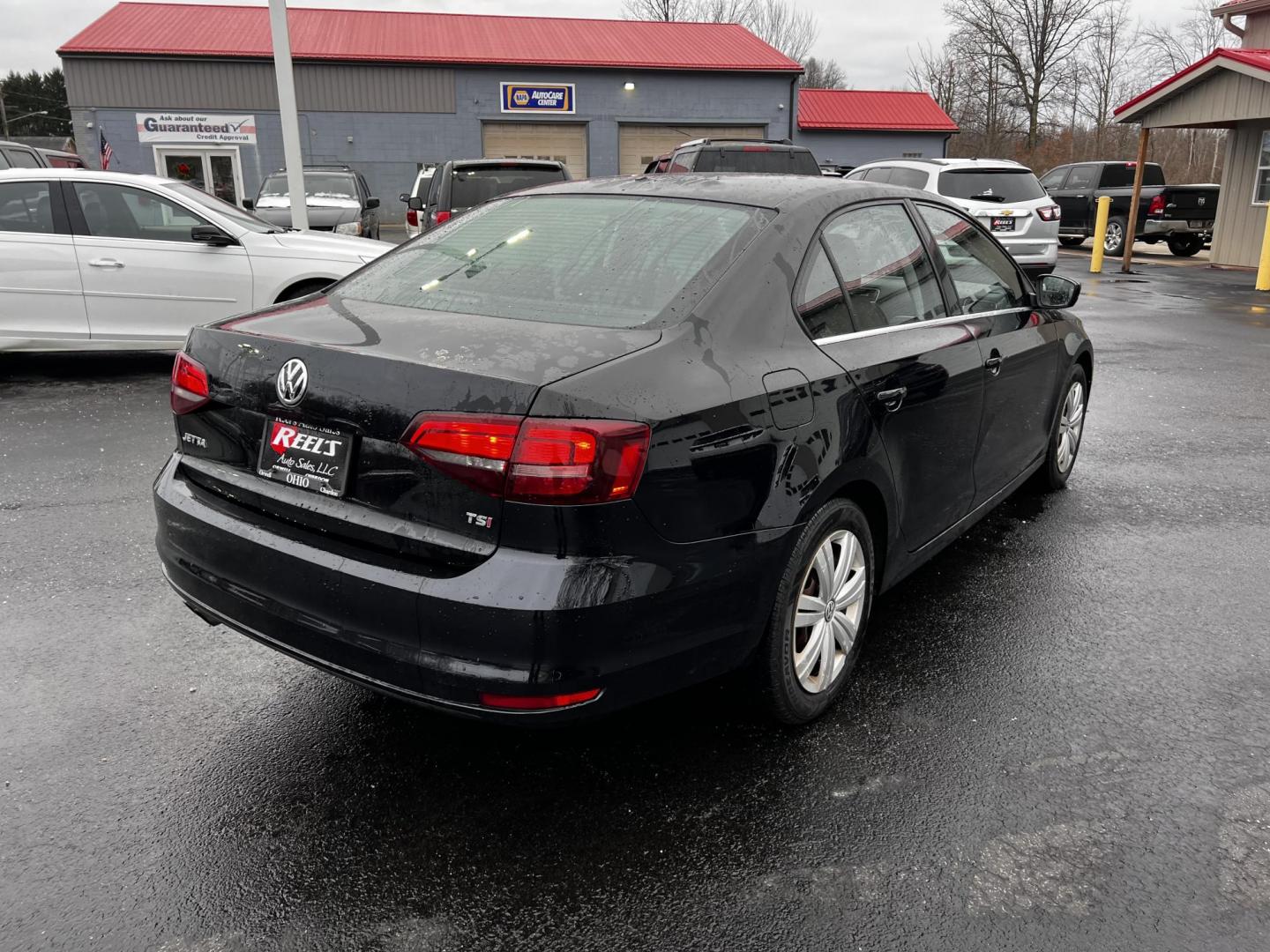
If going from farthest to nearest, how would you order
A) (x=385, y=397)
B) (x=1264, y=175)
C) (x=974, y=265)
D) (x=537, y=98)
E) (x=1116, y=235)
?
(x=537, y=98), (x=1116, y=235), (x=1264, y=175), (x=974, y=265), (x=385, y=397)

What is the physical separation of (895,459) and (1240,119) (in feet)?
57.7

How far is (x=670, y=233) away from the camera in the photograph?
3.07m

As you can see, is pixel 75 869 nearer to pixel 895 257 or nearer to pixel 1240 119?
pixel 895 257

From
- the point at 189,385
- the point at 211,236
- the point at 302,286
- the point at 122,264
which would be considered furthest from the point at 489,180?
the point at 189,385

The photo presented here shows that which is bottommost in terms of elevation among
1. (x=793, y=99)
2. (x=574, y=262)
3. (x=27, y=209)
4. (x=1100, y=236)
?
(x=1100, y=236)

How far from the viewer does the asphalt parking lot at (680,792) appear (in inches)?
89.7

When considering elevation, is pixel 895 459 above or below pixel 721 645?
above

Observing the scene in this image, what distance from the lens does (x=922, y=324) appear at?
11.5ft

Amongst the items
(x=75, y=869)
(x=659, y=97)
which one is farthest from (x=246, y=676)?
(x=659, y=97)

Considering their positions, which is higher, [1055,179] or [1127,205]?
[1055,179]

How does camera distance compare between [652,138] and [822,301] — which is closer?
[822,301]

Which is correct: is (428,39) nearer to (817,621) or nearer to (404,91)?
(404,91)

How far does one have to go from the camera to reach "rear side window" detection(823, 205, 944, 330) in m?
3.24

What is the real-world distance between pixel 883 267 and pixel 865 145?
33.9 metres
